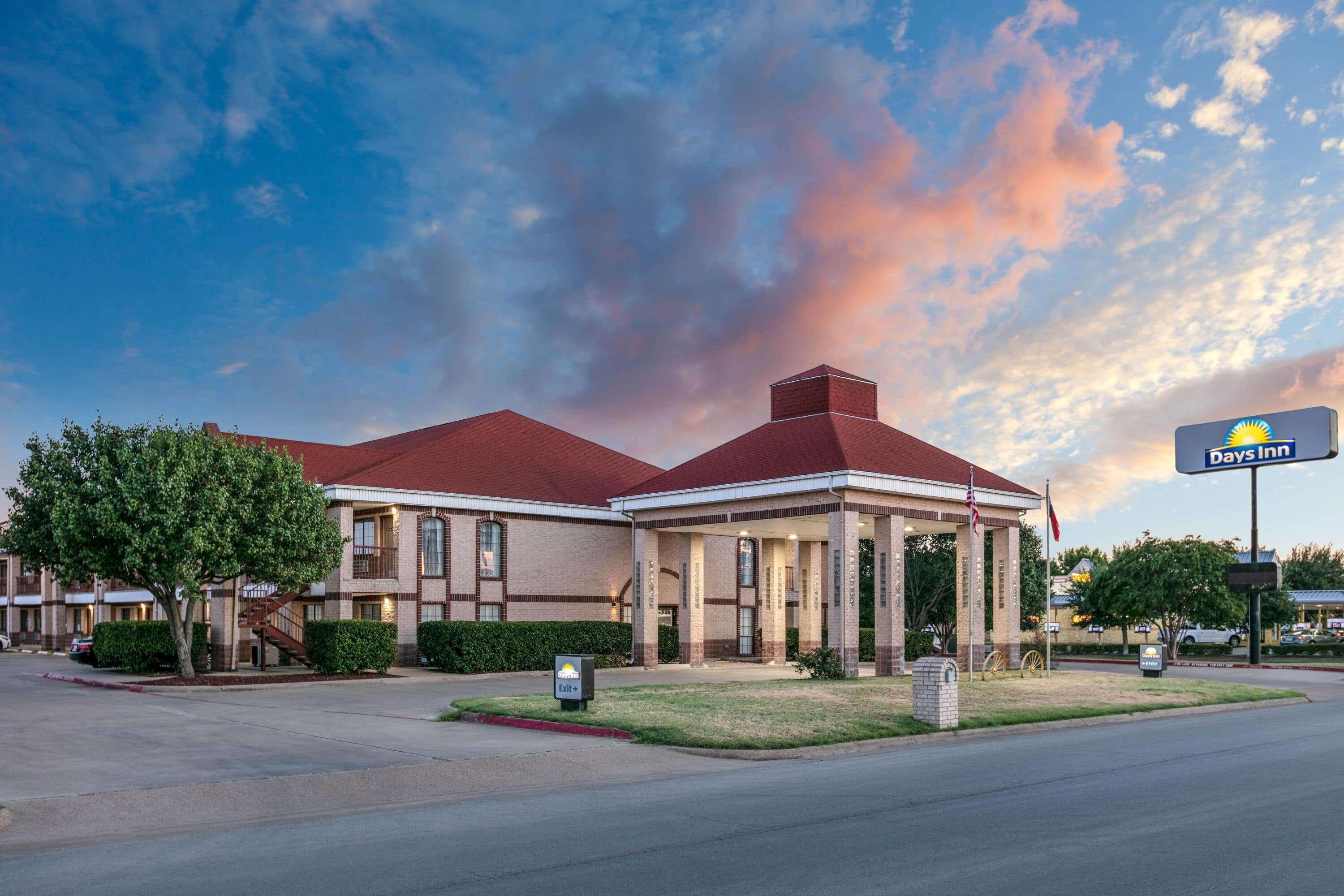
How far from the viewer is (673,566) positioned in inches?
1816

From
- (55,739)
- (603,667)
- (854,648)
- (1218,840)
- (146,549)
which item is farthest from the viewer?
(603,667)

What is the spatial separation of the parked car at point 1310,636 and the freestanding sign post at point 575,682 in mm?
65643

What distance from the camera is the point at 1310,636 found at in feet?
272

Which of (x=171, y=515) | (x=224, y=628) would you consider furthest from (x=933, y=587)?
(x=171, y=515)

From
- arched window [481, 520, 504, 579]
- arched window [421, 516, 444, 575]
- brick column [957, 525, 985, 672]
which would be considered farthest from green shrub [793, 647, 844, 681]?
arched window [421, 516, 444, 575]

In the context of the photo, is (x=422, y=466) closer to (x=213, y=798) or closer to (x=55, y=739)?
(x=55, y=739)

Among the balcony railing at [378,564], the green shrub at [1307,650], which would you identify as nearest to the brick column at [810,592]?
the balcony railing at [378,564]

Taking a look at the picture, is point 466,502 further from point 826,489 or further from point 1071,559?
point 1071,559

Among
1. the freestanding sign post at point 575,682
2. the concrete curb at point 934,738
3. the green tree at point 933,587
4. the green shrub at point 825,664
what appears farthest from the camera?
the green tree at point 933,587

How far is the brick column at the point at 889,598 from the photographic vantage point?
34594mm

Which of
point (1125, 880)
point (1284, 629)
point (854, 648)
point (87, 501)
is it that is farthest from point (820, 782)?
point (1284, 629)

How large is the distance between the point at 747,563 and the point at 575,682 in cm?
2876

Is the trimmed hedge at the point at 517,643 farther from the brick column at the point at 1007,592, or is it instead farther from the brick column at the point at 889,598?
the brick column at the point at 1007,592

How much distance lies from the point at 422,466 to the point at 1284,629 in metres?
83.7
